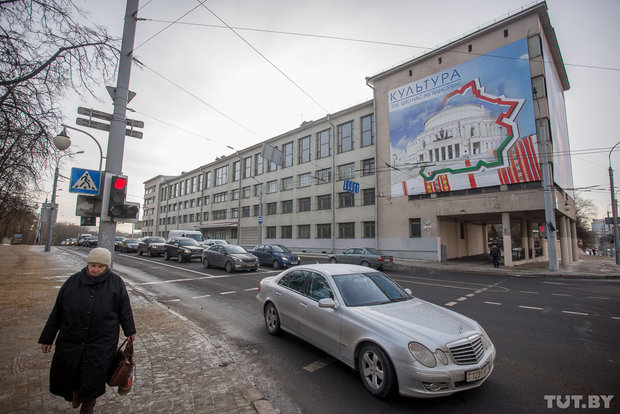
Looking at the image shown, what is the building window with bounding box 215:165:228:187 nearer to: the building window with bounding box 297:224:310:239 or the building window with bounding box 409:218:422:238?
the building window with bounding box 297:224:310:239

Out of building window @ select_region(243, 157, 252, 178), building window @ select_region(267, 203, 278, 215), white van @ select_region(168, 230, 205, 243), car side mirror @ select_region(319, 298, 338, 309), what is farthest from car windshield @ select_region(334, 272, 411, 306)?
building window @ select_region(243, 157, 252, 178)

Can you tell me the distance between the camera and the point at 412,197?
25.7 m

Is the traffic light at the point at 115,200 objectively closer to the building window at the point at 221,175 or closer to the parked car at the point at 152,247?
the parked car at the point at 152,247

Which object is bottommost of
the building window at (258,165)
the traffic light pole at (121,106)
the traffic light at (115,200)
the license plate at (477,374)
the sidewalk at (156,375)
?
the sidewalk at (156,375)

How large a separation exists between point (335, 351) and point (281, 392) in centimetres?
92

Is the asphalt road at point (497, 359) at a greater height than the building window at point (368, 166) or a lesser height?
lesser

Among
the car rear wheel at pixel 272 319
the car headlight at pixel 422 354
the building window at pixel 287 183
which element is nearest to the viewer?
the car headlight at pixel 422 354

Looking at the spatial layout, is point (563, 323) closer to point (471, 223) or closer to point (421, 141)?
point (421, 141)

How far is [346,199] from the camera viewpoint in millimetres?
30906

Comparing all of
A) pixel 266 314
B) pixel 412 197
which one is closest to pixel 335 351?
pixel 266 314

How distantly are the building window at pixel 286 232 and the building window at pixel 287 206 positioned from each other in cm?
211

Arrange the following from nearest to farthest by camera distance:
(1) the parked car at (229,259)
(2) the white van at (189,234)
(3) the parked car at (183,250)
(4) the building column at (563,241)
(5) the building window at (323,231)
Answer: (1) the parked car at (229,259)
(3) the parked car at (183,250)
(4) the building column at (563,241)
(2) the white van at (189,234)
(5) the building window at (323,231)

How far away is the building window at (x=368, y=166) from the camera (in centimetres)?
2896

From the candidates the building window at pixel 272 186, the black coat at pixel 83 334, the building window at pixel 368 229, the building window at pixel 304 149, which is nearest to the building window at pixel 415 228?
the building window at pixel 368 229
